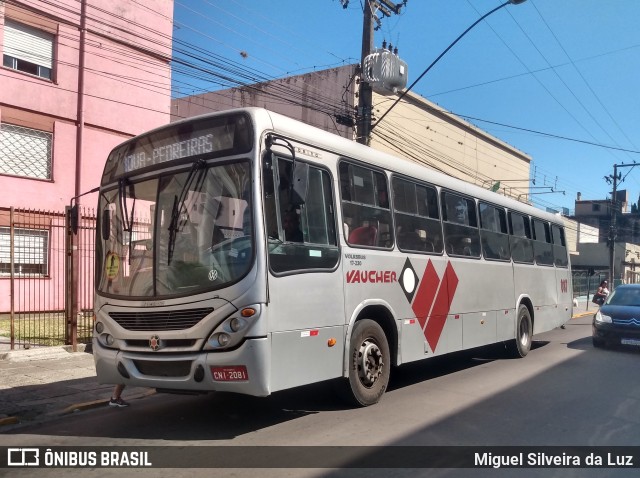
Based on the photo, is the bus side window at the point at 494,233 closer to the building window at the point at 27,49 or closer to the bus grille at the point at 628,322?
the bus grille at the point at 628,322

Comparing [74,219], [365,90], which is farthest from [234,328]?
[365,90]

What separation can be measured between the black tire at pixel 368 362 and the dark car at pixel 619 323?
7.60 meters

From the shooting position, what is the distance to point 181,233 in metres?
5.64

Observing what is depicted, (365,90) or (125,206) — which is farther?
(365,90)

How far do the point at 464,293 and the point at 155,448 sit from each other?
5640 millimetres

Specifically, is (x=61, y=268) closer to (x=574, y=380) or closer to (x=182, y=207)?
(x=182, y=207)

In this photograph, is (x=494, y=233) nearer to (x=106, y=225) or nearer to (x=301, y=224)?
(x=301, y=224)

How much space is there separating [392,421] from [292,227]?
2.46 meters

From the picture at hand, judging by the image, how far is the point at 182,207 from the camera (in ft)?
18.7

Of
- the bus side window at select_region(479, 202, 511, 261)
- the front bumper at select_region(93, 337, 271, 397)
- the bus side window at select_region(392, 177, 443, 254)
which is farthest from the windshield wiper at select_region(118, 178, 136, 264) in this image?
the bus side window at select_region(479, 202, 511, 261)

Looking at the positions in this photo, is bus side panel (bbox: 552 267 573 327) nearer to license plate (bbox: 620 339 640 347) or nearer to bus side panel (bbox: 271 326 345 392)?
license plate (bbox: 620 339 640 347)

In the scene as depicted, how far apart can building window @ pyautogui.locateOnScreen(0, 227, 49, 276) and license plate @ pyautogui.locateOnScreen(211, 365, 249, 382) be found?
34.1ft

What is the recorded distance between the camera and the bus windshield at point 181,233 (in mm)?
5348

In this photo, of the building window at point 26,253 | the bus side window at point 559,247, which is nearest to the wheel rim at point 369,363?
the bus side window at point 559,247
